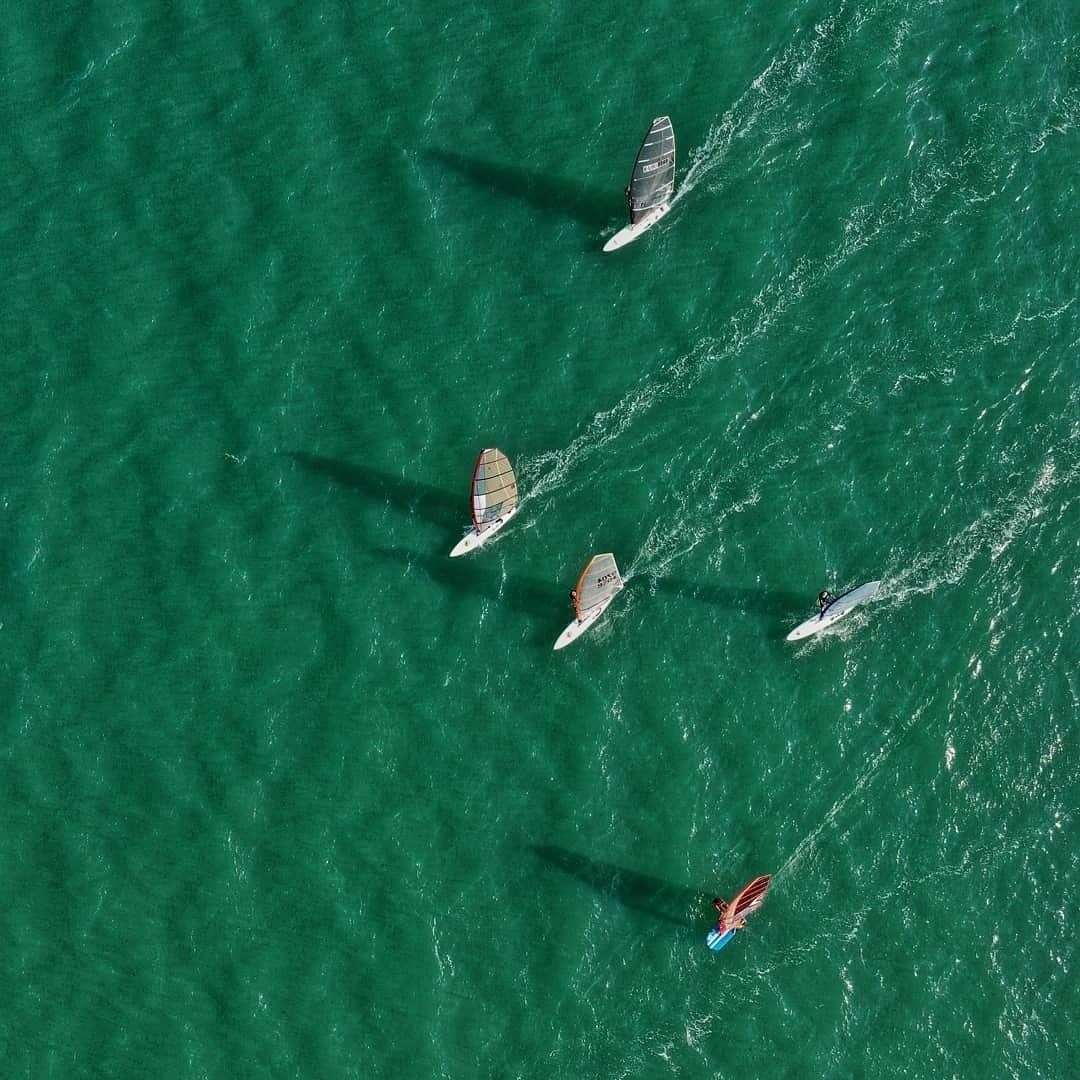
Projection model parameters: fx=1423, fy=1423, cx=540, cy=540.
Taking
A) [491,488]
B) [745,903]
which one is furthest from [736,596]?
[745,903]

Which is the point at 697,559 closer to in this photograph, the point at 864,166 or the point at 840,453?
the point at 840,453

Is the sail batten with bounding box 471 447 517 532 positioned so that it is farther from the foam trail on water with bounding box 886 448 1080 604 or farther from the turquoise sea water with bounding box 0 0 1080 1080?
the foam trail on water with bounding box 886 448 1080 604

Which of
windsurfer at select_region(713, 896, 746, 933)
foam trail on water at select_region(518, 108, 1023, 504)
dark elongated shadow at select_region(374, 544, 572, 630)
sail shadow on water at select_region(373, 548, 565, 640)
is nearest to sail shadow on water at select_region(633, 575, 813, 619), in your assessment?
dark elongated shadow at select_region(374, 544, 572, 630)

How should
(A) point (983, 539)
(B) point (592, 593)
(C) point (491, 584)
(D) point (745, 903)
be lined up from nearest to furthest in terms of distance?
(D) point (745, 903) → (B) point (592, 593) → (A) point (983, 539) → (C) point (491, 584)

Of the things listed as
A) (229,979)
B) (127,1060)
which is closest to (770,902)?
(229,979)

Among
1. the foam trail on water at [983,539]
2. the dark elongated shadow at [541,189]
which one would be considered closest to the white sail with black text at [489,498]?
the dark elongated shadow at [541,189]

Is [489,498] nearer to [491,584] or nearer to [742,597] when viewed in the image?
[491,584]

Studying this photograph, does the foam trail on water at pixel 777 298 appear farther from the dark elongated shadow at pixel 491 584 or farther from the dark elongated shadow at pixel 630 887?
the dark elongated shadow at pixel 630 887
